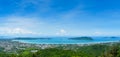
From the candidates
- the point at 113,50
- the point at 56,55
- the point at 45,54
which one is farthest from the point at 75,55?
the point at 113,50

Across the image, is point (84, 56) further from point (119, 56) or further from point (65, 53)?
point (119, 56)

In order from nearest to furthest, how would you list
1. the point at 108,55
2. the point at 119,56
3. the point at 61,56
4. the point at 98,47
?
the point at 108,55 < the point at 119,56 < the point at 61,56 < the point at 98,47

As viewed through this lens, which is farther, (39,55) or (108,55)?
(39,55)

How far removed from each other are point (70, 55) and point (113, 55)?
15.1 m

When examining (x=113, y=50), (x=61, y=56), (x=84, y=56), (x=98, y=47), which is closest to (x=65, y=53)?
(x=61, y=56)

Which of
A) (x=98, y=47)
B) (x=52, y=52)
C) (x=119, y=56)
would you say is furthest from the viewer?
(x=98, y=47)

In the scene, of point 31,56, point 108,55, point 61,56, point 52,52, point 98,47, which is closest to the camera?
point 108,55

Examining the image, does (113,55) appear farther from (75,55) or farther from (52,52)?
(52,52)

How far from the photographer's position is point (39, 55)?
35812mm

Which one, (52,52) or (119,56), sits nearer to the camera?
(119,56)

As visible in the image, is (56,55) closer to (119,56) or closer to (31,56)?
(31,56)

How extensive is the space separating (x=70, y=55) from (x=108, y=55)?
54.0 ft

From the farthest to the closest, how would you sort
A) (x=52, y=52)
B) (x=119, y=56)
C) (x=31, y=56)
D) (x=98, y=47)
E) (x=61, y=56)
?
(x=98, y=47) < (x=52, y=52) < (x=61, y=56) < (x=31, y=56) < (x=119, y=56)

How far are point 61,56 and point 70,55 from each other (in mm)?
1612
